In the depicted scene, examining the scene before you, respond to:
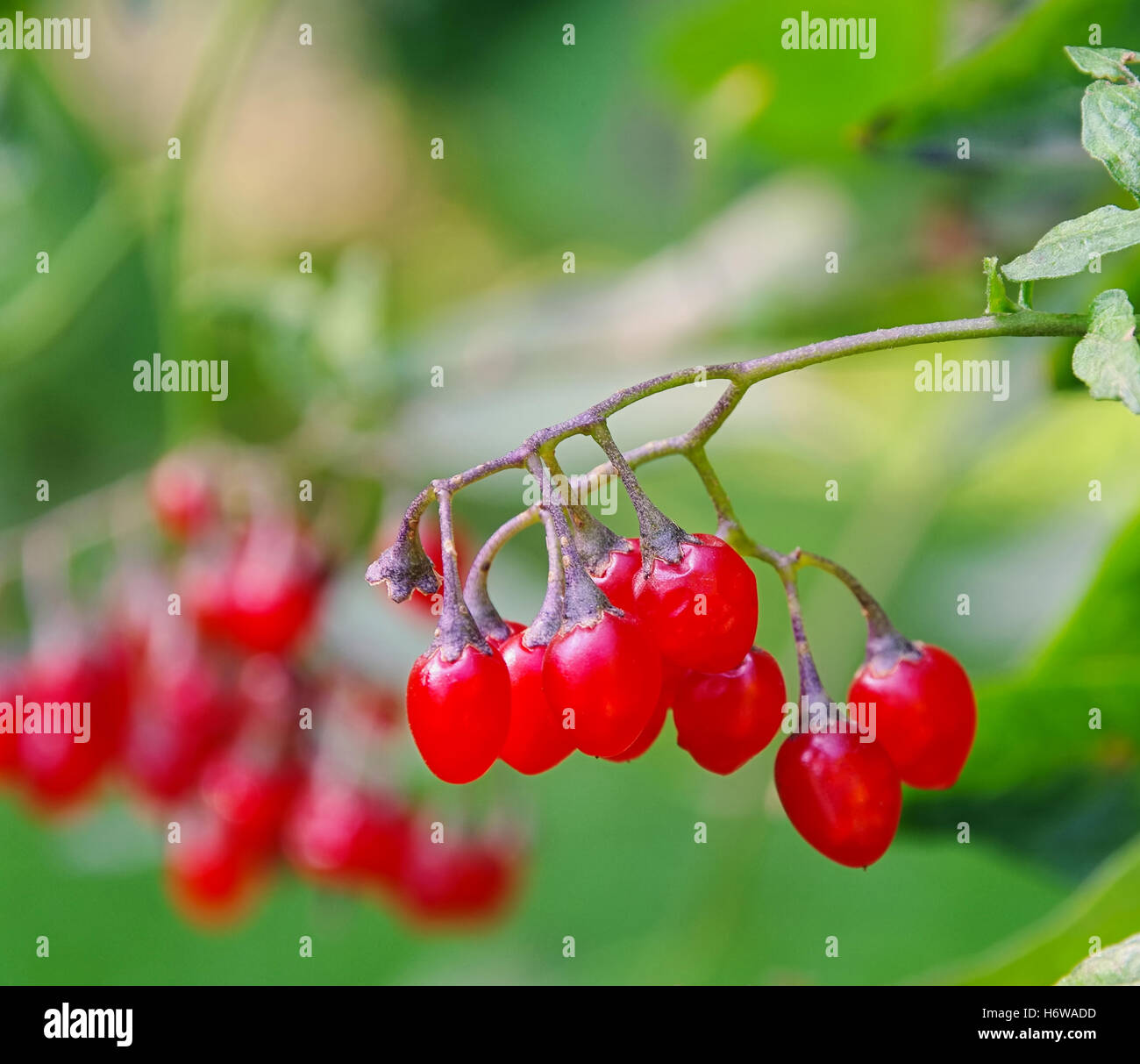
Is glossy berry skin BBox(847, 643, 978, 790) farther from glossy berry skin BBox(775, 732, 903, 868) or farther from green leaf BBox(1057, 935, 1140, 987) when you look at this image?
green leaf BBox(1057, 935, 1140, 987)

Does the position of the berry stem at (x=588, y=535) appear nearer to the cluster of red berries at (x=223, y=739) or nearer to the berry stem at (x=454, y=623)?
the berry stem at (x=454, y=623)

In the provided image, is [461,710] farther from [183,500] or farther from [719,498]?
[183,500]

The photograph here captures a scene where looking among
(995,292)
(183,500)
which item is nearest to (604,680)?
(995,292)

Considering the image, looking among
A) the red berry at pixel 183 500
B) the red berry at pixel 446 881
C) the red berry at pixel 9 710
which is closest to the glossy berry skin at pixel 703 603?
the red berry at pixel 183 500

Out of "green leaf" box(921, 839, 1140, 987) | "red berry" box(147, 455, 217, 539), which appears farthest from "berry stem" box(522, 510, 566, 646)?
"red berry" box(147, 455, 217, 539)
